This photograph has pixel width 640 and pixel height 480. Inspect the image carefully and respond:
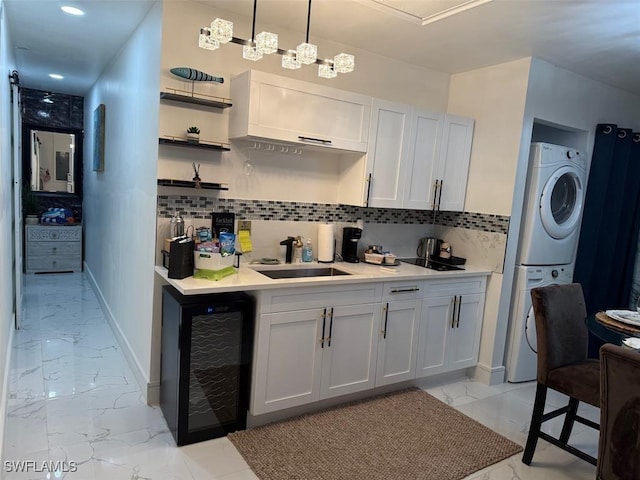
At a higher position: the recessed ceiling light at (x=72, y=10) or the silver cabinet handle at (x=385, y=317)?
the recessed ceiling light at (x=72, y=10)

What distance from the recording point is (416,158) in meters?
3.32

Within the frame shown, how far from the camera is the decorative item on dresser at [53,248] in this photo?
5805 mm

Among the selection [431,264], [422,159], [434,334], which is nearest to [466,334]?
[434,334]

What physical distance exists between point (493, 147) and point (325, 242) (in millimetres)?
1551

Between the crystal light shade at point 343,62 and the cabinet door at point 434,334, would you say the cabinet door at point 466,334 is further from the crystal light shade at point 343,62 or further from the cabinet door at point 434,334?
the crystal light shade at point 343,62

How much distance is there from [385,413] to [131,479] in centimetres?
156

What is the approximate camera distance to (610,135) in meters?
3.63

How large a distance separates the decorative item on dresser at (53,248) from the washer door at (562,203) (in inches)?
230

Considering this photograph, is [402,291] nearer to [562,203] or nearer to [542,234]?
[542,234]

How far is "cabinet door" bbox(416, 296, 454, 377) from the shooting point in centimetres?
316

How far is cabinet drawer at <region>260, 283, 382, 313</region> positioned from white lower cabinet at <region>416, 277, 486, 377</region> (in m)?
0.53

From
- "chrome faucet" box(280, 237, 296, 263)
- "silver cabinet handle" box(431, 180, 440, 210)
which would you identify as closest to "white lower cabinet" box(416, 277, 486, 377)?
"silver cabinet handle" box(431, 180, 440, 210)

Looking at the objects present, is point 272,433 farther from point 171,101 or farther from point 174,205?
point 171,101

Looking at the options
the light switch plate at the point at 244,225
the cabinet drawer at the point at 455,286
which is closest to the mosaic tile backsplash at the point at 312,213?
the light switch plate at the point at 244,225
